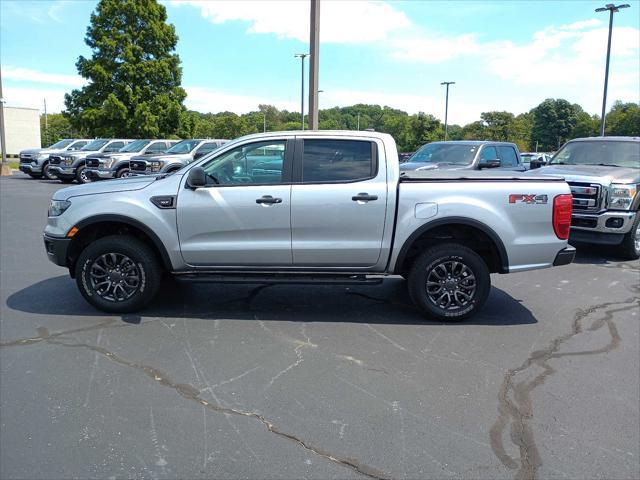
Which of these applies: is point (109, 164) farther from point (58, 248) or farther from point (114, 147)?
point (58, 248)

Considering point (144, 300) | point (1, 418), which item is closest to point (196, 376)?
point (1, 418)

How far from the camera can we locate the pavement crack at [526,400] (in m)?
3.07

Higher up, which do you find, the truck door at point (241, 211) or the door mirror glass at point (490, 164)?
the door mirror glass at point (490, 164)

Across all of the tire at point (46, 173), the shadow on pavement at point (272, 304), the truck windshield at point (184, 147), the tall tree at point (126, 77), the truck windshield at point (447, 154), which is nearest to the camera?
the shadow on pavement at point (272, 304)

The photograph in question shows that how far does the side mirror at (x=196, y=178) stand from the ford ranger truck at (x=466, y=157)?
6.98 metres

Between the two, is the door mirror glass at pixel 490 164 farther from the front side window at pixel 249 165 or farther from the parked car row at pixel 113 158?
the parked car row at pixel 113 158

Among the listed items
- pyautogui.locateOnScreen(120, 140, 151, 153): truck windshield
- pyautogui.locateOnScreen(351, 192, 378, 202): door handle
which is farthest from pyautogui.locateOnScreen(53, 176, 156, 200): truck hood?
pyautogui.locateOnScreen(120, 140, 151, 153): truck windshield

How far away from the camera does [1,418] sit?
11.2 feet

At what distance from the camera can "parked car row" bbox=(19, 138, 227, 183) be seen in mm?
17984

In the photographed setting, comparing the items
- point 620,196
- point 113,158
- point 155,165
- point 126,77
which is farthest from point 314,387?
point 126,77

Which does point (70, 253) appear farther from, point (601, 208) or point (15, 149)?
point (15, 149)

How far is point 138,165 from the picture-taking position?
60.7ft

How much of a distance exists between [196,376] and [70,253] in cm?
243

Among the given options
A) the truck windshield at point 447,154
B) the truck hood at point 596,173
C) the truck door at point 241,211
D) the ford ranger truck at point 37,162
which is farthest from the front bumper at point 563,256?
the ford ranger truck at point 37,162
